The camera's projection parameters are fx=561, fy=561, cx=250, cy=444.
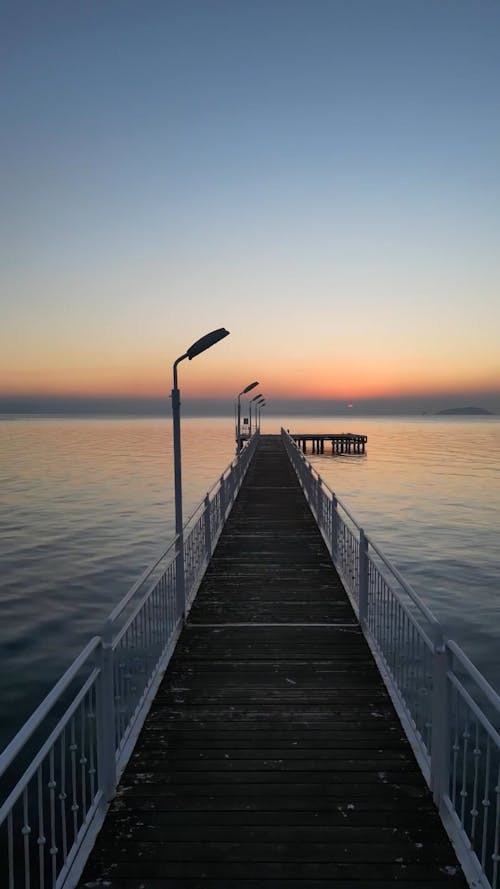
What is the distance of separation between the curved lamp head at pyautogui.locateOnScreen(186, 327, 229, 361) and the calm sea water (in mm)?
6928

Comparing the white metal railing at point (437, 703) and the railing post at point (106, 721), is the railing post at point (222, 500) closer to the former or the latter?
the white metal railing at point (437, 703)

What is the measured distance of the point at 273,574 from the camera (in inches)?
426

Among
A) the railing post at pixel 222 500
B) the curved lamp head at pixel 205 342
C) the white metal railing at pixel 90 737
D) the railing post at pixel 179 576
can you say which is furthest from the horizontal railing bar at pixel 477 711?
the railing post at pixel 222 500

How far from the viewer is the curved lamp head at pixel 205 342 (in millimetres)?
7723

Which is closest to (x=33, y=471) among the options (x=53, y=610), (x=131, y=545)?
(x=131, y=545)

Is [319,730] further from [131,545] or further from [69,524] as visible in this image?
[69,524]

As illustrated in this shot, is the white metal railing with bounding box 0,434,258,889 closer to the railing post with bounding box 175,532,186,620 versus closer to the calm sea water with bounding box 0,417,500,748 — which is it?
the railing post with bounding box 175,532,186,620

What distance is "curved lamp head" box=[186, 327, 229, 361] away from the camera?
7723 millimetres

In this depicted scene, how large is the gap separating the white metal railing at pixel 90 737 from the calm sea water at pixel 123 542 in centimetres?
212

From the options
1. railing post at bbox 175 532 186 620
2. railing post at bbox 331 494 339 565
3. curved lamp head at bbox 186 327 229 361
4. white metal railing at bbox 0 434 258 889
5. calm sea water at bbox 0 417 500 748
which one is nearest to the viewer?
white metal railing at bbox 0 434 258 889

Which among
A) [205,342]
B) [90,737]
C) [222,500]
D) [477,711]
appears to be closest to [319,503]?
[222,500]

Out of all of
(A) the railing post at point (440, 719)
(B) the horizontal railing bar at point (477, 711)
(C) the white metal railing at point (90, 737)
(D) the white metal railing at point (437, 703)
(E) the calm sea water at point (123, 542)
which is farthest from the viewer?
(E) the calm sea water at point (123, 542)

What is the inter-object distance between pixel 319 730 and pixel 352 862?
5.32 feet

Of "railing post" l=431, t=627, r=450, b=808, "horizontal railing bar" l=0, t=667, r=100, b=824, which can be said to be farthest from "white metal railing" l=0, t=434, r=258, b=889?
"railing post" l=431, t=627, r=450, b=808
